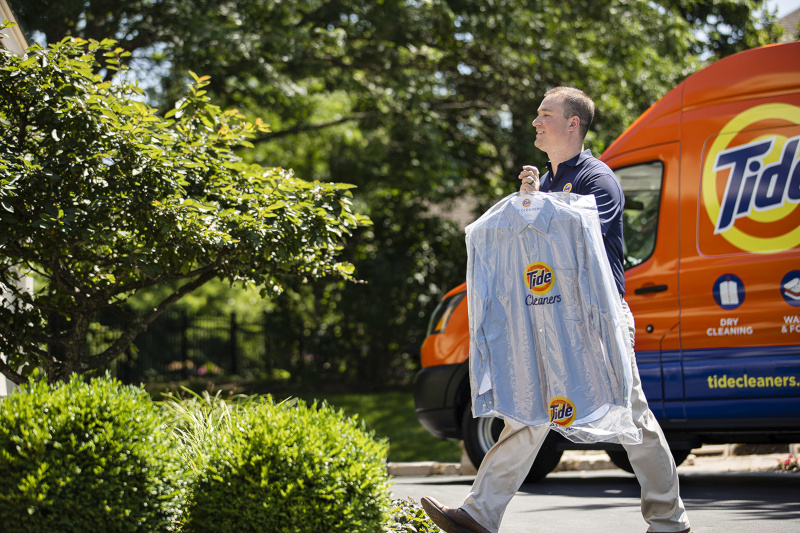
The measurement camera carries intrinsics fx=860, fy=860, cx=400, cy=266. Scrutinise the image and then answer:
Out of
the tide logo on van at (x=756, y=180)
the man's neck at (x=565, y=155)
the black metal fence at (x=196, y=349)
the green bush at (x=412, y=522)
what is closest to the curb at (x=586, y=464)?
the tide logo on van at (x=756, y=180)

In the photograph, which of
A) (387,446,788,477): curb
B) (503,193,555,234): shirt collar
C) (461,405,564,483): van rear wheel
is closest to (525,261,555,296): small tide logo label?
(503,193,555,234): shirt collar

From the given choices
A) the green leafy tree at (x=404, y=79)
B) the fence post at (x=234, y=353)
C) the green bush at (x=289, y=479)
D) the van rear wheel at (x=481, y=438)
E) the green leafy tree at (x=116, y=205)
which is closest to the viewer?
the green bush at (x=289, y=479)

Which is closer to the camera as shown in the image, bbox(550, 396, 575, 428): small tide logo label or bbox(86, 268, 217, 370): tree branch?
bbox(550, 396, 575, 428): small tide logo label

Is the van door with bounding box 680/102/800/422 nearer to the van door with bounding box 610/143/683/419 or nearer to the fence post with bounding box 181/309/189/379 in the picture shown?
the van door with bounding box 610/143/683/419

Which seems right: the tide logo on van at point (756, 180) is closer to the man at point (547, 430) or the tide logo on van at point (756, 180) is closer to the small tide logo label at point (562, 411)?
the man at point (547, 430)

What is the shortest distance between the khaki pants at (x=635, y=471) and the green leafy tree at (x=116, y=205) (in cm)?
179

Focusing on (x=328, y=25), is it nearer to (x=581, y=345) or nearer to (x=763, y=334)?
(x=763, y=334)

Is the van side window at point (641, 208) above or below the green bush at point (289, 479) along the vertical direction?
above

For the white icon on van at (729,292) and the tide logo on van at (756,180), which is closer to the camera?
the tide logo on van at (756,180)

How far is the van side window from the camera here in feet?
20.3

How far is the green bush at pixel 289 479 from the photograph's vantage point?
11.3 ft

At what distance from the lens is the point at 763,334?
18.3 feet

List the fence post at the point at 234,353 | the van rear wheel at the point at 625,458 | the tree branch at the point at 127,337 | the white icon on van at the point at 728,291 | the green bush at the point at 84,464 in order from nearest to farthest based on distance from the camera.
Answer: the green bush at the point at 84,464, the tree branch at the point at 127,337, the white icon on van at the point at 728,291, the van rear wheel at the point at 625,458, the fence post at the point at 234,353

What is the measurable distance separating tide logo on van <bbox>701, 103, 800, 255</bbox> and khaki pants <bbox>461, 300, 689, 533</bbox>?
2.08 metres
